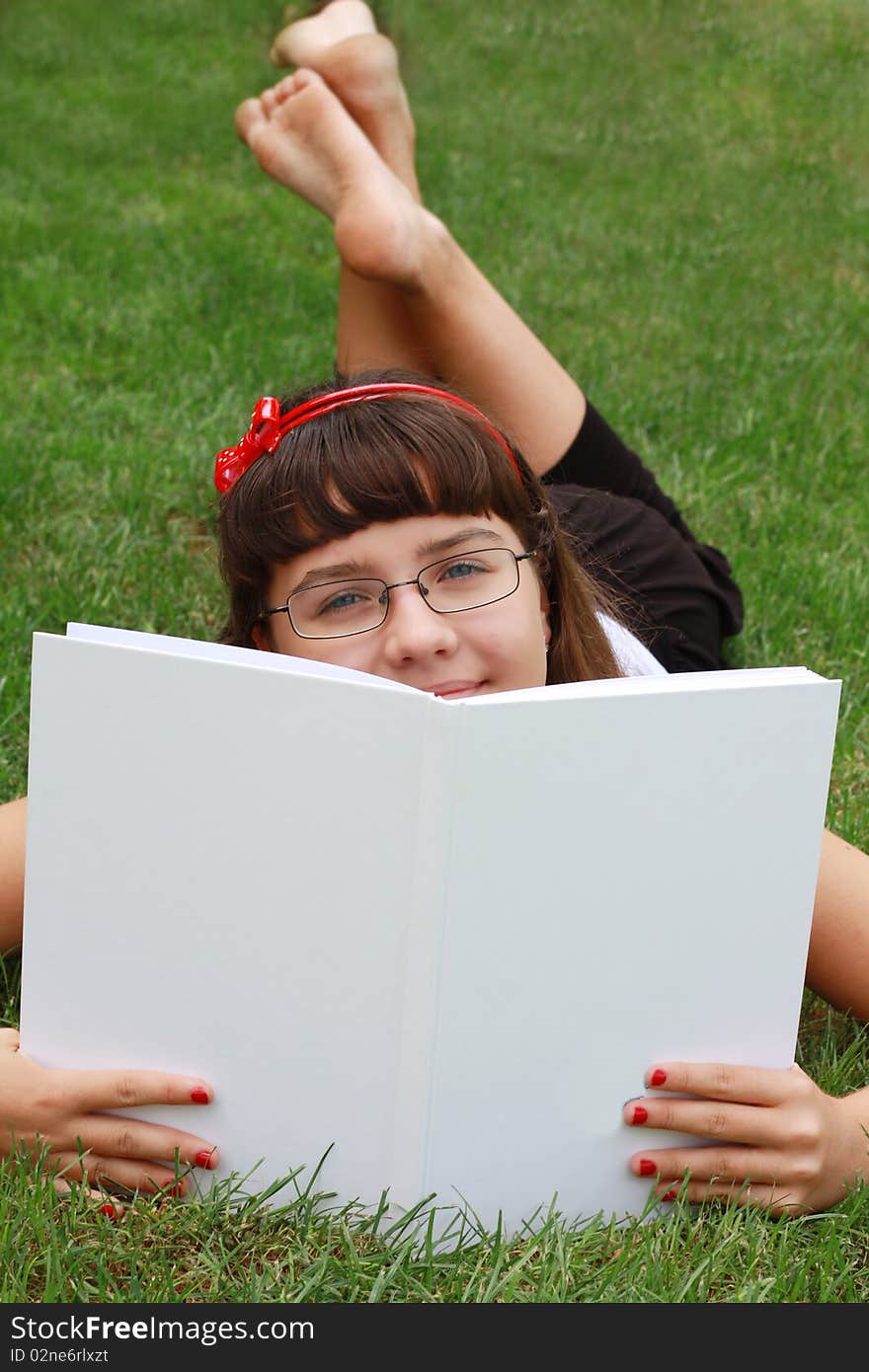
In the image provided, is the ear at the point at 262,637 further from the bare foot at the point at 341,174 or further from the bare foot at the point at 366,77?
the bare foot at the point at 366,77

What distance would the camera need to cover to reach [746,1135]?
1313 millimetres

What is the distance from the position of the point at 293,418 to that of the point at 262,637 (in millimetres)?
294

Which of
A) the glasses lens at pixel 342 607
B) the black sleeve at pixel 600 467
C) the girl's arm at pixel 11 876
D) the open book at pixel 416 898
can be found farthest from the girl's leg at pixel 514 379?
the open book at pixel 416 898

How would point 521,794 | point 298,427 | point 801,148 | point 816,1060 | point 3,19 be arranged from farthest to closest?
1. point 3,19
2. point 801,148
3. point 298,427
4. point 816,1060
5. point 521,794

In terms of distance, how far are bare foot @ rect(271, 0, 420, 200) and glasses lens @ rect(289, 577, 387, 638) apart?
1.51 metres

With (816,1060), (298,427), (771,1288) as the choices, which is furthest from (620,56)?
(771,1288)

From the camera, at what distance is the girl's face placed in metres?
1.55

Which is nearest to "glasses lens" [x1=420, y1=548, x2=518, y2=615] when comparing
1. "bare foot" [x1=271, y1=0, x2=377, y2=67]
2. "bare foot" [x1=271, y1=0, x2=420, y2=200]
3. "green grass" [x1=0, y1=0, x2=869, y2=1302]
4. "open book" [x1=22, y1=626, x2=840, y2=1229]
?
"open book" [x1=22, y1=626, x2=840, y2=1229]

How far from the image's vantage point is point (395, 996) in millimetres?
1186

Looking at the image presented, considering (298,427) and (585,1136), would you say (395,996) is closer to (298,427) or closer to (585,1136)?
(585,1136)

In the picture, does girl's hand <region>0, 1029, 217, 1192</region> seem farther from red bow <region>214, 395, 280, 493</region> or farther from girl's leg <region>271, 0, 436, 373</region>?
girl's leg <region>271, 0, 436, 373</region>

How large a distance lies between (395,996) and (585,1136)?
24 cm

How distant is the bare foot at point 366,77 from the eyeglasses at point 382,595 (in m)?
1.47

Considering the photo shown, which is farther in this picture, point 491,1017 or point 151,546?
point 151,546
